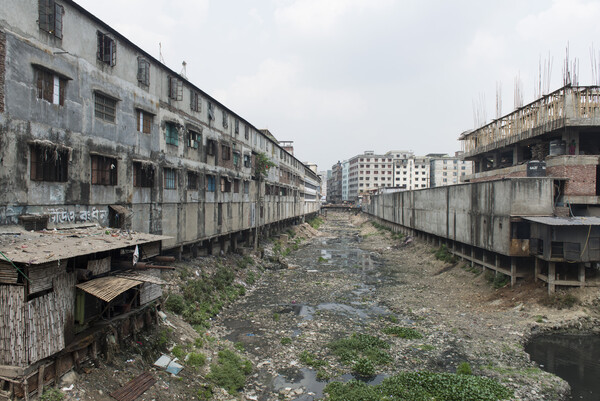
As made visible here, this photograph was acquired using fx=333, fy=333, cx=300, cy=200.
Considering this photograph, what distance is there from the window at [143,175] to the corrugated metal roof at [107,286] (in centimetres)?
732

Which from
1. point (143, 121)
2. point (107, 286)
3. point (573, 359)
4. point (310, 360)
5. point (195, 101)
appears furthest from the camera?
point (195, 101)

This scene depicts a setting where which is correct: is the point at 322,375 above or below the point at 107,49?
below

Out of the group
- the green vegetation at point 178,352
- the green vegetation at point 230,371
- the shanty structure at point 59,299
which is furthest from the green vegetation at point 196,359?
the shanty structure at point 59,299

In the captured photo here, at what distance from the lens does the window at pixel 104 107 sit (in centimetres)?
1308

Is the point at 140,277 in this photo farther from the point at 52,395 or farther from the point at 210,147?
the point at 210,147

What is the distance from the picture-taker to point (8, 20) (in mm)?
9711

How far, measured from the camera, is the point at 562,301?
635 inches

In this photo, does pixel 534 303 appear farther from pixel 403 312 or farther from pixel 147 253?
pixel 147 253

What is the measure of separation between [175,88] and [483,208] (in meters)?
19.9

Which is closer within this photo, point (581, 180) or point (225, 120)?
point (581, 180)

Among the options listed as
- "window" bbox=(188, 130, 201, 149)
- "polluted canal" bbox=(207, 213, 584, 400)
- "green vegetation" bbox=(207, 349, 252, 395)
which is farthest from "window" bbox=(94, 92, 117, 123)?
"green vegetation" bbox=(207, 349, 252, 395)

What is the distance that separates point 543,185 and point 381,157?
116 meters

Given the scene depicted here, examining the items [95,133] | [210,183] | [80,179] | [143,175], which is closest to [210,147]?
[210,183]

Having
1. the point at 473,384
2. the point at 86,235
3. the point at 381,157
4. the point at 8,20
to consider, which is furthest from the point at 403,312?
the point at 381,157
